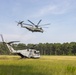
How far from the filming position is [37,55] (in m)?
73.1

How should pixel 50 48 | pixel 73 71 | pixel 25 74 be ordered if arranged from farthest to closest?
pixel 50 48 → pixel 73 71 → pixel 25 74

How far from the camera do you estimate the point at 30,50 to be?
7275 centimetres

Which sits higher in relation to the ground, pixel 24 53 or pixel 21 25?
pixel 21 25

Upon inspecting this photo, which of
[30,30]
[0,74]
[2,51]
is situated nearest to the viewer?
[0,74]

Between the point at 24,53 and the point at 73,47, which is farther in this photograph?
the point at 73,47

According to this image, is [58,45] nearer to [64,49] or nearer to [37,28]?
[64,49]

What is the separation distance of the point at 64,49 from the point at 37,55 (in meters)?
109

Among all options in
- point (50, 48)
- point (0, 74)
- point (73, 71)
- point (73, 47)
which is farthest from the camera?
point (50, 48)

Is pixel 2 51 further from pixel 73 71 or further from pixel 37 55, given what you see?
pixel 73 71

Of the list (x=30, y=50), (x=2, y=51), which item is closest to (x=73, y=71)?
(x=30, y=50)

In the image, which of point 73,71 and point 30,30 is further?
point 30,30

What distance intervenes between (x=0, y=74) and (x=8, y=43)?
56298mm

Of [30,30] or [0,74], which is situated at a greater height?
[30,30]

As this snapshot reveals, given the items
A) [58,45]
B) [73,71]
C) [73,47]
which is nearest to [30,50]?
[73,71]
